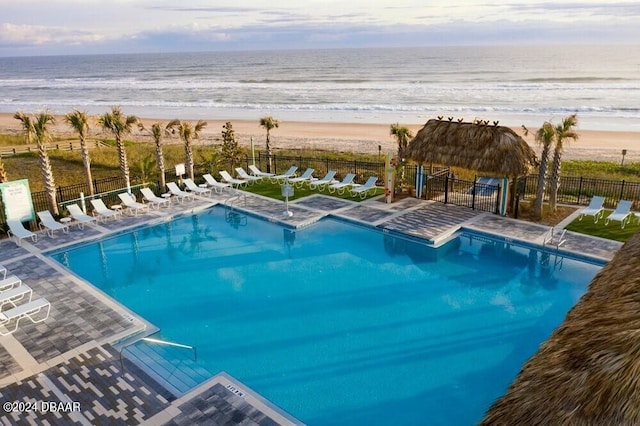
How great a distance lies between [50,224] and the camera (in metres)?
14.1

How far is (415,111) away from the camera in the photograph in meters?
42.3

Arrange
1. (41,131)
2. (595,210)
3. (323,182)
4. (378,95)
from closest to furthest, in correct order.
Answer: (41,131) < (595,210) < (323,182) < (378,95)

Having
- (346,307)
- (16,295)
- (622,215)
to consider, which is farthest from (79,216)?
(622,215)

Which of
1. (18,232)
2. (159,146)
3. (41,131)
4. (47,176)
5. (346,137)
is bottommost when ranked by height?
(18,232)

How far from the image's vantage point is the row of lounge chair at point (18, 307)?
361 inches

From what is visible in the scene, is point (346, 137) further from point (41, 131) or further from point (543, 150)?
point (41, 131)

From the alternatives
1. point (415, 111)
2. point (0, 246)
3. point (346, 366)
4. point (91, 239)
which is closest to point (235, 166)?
point (91, 239)

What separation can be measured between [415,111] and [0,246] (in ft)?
116

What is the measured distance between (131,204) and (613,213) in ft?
49.1

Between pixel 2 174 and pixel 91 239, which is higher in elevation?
pixel 2 174

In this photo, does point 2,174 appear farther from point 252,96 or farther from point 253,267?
point 252,96

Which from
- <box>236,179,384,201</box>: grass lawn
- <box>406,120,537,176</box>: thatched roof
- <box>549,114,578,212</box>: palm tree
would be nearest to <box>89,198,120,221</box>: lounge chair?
<box>236,179,384,201</box>: grass lawn

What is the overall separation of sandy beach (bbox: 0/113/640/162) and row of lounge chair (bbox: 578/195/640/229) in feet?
39.9

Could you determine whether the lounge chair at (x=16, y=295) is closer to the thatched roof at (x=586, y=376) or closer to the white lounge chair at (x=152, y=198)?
the white lounge chair at (x=152, y=198)
